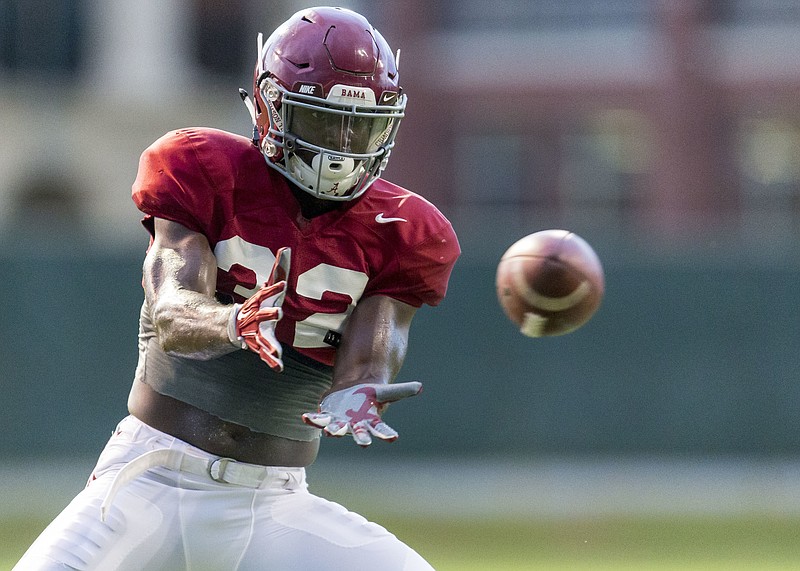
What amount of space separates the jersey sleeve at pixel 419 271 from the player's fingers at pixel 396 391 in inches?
21.2

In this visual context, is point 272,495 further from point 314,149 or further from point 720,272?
point 720,272

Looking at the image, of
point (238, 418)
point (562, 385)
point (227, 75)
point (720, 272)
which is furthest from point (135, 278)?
point (227, 75)

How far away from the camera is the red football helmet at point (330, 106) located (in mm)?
3535

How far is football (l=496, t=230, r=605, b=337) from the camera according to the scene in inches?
157

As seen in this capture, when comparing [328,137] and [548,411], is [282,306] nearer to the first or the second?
[328,137]

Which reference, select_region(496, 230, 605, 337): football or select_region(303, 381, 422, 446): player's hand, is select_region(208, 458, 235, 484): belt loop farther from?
select_region(496, 230, 605, 337): football

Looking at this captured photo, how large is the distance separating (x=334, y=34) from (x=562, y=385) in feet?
21.7

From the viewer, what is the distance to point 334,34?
3.62 meters

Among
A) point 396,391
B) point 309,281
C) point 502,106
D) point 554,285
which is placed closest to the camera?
point 396,391

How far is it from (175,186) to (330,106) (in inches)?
17.7

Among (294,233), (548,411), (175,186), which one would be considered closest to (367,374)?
(294,233)

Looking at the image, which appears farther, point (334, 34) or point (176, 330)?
point (334, 34)

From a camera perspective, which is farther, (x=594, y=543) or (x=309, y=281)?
(x=594, y=543)

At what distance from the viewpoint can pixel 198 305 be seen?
3131 millimetres
